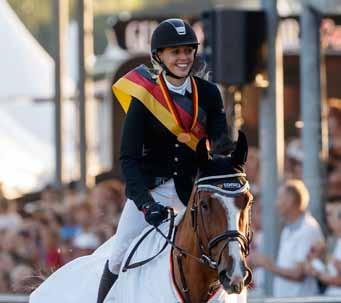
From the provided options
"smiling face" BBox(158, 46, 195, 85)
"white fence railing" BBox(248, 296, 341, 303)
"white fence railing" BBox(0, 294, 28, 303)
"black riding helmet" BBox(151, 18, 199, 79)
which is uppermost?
"black riding helmet" BBox(151, 18, 199, 79)

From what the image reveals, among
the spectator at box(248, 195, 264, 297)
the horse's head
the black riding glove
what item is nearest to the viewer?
the horse's head

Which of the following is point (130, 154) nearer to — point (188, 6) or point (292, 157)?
point (292, 157)

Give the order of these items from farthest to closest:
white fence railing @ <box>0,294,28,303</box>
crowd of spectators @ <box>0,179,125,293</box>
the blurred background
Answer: crowd of spectators @ <box>0,179,125,293</box>, the blurred background, white fence railing @ <box>0,294,28,303</box>

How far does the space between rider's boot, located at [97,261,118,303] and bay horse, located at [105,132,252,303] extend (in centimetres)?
24

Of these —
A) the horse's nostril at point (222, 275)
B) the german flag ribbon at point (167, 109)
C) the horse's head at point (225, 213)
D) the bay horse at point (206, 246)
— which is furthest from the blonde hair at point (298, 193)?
the horse's nostril at point (222, 275)

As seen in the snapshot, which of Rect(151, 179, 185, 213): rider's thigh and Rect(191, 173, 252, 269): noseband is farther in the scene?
Rect(151, 179, 185, 213): rider's thigh

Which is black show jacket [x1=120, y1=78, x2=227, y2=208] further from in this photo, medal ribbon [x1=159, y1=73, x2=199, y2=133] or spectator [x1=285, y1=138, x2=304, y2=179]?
spectator [x1=285, y1=138, x2=304, y2=179]

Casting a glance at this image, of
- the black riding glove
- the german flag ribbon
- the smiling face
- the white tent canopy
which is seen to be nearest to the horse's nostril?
the black riding glove

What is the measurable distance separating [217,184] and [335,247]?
5.32m

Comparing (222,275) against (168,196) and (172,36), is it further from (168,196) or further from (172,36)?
(172,36)

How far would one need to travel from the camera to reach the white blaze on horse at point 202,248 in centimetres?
902

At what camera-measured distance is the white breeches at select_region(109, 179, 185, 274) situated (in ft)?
33.3

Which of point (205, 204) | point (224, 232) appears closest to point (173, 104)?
point (205, 204)

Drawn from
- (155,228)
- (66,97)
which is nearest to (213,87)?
(155,228)
